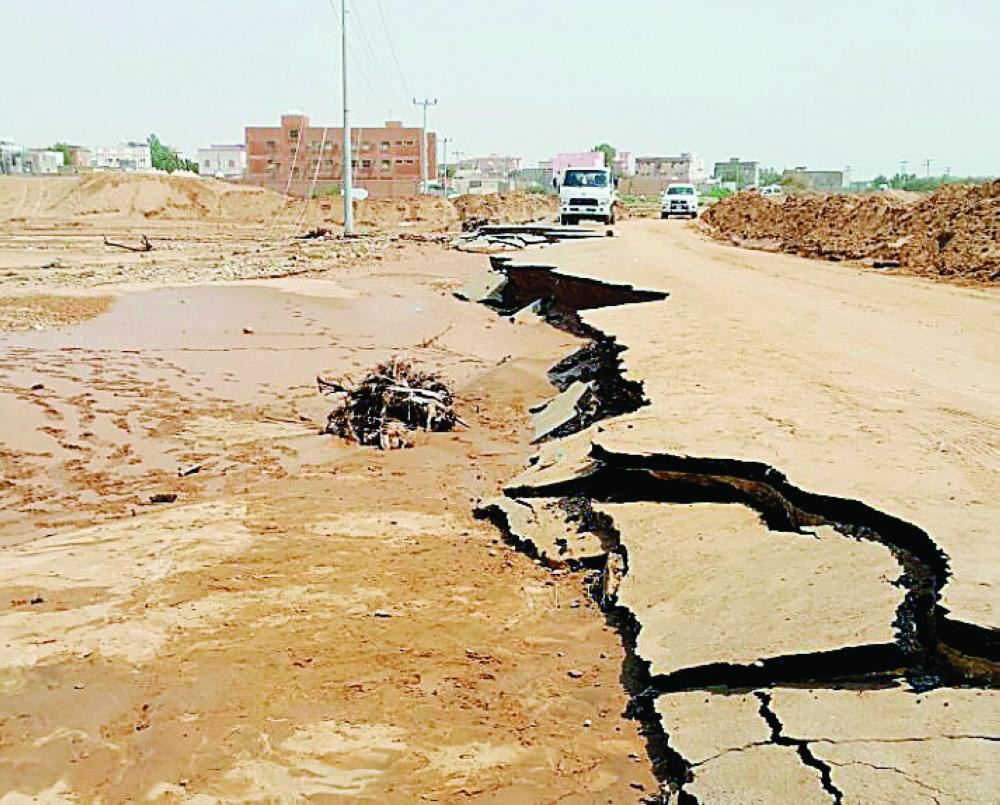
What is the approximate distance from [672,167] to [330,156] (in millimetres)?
60763

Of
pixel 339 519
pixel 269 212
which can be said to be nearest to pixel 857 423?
pixel 339 519

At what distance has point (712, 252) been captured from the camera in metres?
22.5

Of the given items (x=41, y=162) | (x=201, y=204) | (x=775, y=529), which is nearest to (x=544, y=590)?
(x=775, y=529)

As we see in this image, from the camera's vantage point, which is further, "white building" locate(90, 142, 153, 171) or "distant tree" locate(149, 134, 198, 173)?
"white building" locate(90, 142, 153, 171)

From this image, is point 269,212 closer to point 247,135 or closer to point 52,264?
point 247,135

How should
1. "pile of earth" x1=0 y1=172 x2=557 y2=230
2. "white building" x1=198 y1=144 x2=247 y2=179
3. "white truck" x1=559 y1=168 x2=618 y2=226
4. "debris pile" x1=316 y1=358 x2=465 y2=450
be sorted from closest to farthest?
"debris pile" x1=316 y1=358 x2=465 y2=450 < "white truck" x1=559 y1=168 x2=618 y2=226 < "pile of earth" x1=0 y1=172 x2=557 y2=230 < "white building" x1=198 y1=144 x2=247 y2=179

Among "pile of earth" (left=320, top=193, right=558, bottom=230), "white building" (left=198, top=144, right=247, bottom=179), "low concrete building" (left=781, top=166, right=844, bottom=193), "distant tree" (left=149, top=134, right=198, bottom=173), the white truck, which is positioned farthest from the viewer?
"white building" (left=198, top=144, right=247, bottom=179)

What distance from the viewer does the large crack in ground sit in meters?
3.27

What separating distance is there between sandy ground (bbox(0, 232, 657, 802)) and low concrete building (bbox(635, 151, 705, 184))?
120 m

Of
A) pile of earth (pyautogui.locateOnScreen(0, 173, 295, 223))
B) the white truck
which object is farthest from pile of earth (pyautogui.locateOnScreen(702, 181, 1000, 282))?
pile of earth (pyautogui.locateOnScreen(0, 173, 295, 223))

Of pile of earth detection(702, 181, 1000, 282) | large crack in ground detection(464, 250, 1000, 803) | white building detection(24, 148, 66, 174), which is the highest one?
white building detection(24, 148, 66, 174)

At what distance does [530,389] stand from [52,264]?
807 inches

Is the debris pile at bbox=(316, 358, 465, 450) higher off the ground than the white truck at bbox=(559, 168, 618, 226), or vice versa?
the white truck at bbox=(559, 168, 618, 226)

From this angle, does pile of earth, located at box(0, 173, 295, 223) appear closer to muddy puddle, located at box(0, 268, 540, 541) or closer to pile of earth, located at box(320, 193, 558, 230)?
pile of earth, located at box(320, 193, 558, 230)
